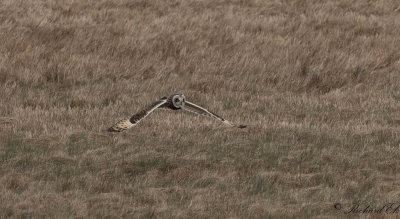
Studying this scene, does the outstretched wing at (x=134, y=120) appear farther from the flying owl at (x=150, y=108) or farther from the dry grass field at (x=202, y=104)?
the dry grass field at (x=202, y=104)

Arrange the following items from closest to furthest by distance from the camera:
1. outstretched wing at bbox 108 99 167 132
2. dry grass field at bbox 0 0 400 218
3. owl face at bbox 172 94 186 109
Answer: dry grass field at bbox 0 0 400 218 < outstretched wing at bbox 108 99 167 132 < owl face at bbox 172 94 186 109

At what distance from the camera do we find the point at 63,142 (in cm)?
882

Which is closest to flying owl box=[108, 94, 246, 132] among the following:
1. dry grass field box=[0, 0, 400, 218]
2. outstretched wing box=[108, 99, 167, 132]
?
outstretched wing box=[108, 99, 167, 132]

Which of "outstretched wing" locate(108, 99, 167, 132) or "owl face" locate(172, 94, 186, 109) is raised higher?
"owl face" locate(172, 94, 186, 109)

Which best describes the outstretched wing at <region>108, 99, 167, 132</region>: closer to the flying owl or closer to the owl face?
the flying owl

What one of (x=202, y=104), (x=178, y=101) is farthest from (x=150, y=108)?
(x=202, y=104)

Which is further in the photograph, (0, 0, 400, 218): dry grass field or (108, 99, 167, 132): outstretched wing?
(108, 99, 167, 132): outstretched wing

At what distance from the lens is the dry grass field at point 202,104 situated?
7.02 meters

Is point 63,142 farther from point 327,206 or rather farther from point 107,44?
point 107,44

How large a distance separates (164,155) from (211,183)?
3.37 feet

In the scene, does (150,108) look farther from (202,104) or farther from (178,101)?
(202,104)

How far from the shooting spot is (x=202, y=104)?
1205cm

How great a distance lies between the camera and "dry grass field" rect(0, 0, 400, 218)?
7023 millimetres

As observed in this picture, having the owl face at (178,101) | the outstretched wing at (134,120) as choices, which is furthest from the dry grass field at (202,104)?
the owl face at (178,101)
